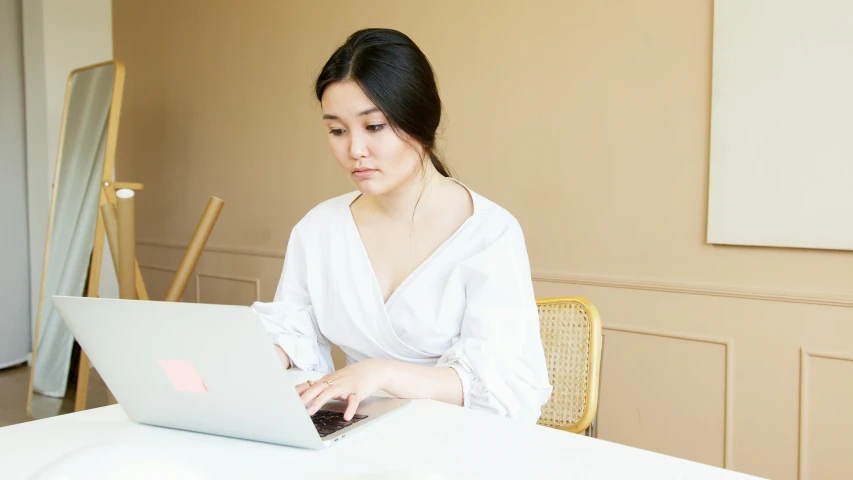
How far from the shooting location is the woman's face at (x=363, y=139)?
1.36 m

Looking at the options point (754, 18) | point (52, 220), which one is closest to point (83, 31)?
point (52, 220)

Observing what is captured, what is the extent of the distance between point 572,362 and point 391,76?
72cm

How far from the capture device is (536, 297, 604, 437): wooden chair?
5.06 feet

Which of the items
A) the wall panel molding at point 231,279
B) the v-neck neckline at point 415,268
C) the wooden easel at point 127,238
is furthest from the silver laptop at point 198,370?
the wall panel molding at point 231,279

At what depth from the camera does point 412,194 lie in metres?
1.56

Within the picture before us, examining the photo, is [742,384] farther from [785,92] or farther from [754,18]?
[754,18]

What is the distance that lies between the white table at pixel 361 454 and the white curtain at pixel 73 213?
265cm

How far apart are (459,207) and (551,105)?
41.0 inches

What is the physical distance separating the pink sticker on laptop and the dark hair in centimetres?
65

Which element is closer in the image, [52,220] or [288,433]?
[288,433]

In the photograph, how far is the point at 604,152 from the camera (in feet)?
7.60

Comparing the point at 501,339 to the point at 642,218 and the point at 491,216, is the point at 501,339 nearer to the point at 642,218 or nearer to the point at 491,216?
→ the point at 491,216

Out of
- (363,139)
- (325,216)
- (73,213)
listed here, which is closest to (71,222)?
(73,213)

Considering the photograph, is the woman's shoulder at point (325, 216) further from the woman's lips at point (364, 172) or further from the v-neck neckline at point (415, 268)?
the woman's lips at point (364, 172)
